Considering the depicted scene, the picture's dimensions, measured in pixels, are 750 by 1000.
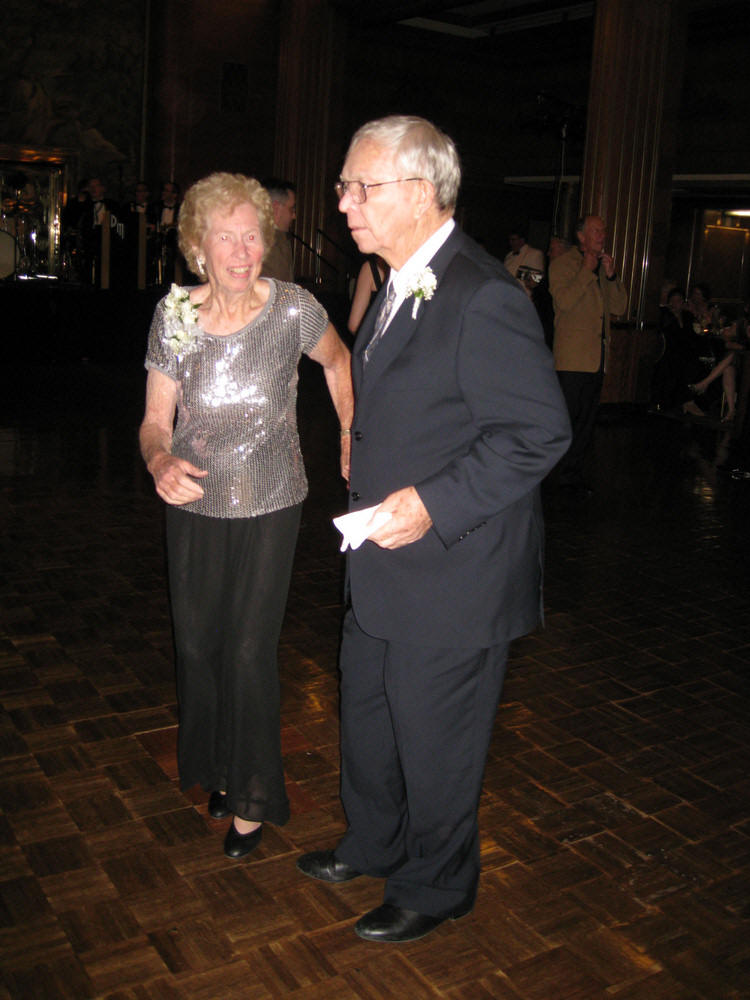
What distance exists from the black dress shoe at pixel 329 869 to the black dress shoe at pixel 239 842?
0.16 meters

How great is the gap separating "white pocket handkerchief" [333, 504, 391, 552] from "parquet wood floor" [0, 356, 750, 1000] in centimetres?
96

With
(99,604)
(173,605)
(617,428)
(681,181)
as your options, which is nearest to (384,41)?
(681,181)

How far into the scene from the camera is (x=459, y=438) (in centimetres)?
195

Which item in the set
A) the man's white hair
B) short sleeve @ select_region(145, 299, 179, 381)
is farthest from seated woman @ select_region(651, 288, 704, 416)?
the man's white hair

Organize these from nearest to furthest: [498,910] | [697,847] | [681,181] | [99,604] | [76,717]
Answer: [498,910], [697,847], [76,717], [99,604], [681,181]

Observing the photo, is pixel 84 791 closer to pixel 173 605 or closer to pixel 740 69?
pixel 173 605

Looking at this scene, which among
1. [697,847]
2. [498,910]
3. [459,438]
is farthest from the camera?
[697,847]

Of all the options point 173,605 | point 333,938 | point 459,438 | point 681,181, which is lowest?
point 333,938

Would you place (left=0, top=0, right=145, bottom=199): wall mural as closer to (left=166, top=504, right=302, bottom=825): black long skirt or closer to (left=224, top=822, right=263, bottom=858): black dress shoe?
(left=166, top=504, right=302, bottom=825): black long skirt

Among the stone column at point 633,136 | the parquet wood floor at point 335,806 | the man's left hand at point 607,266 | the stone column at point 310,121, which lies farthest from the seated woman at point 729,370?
the stone column at point 310,121

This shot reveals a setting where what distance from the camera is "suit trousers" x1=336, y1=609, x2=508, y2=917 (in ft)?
6.84

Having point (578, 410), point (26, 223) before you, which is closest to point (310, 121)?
point (26, 223)

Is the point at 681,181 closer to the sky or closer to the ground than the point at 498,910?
closer to the sky

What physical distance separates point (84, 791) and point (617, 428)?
7.71 m
